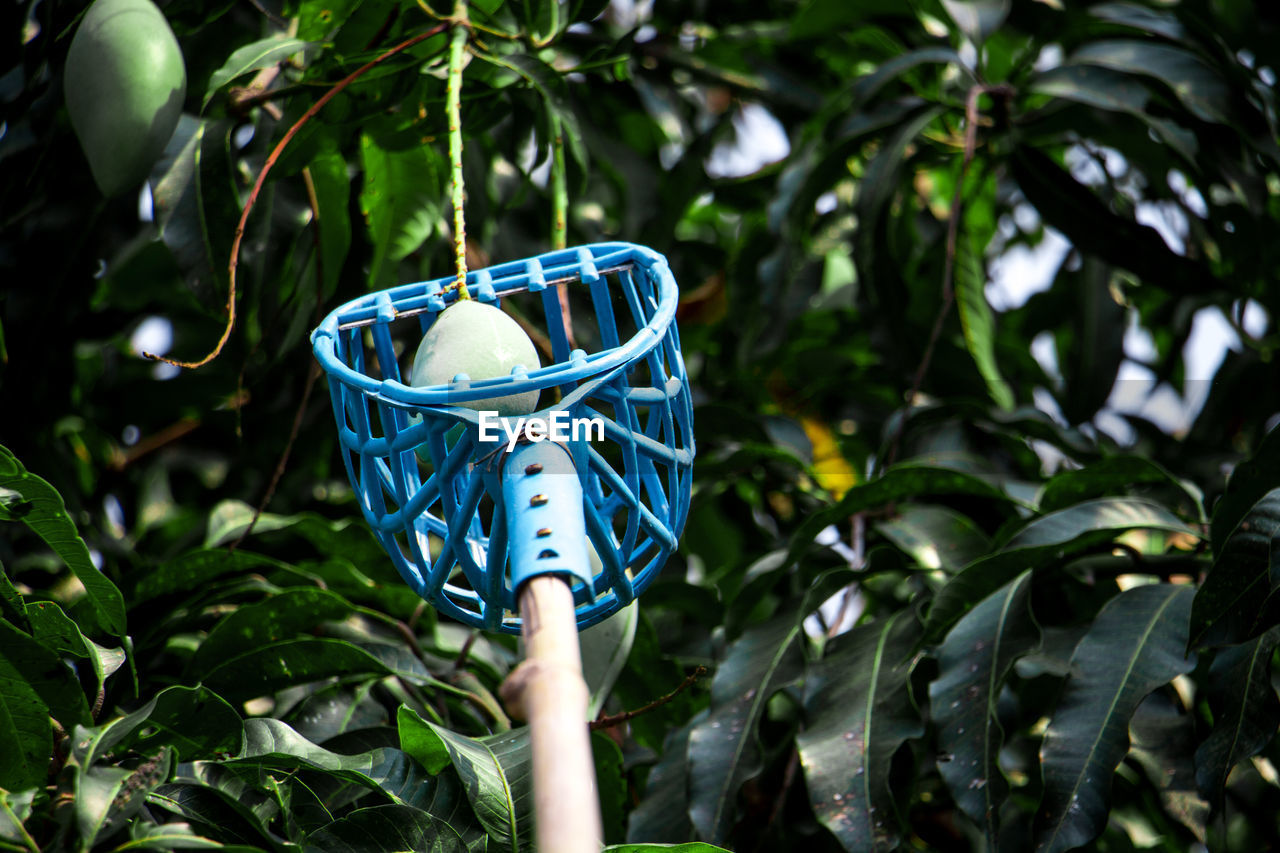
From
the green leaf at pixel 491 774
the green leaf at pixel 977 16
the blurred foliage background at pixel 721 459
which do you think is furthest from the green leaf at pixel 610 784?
the green leaf at pixel 977 16

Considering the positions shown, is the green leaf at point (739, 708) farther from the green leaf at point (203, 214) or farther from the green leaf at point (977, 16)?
the green leaf at point (977, 16)

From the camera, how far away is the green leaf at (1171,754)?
3.01 ft

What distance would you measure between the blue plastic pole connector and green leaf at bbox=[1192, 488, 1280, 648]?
48cm

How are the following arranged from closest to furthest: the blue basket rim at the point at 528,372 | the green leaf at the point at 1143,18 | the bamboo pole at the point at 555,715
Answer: the bamboo pole at the point at 555,715
the blue basket rim at the point at 528,372
the green leaf at the point at 1143,18

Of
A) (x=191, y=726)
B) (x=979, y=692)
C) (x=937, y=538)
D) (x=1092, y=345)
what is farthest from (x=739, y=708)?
(x=1092, y=345)

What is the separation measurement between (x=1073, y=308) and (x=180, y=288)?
127cm

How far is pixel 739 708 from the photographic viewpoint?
0.95m

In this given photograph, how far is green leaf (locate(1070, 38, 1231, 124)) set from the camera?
1.19 m

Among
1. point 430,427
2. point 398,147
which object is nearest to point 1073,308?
point 398,147

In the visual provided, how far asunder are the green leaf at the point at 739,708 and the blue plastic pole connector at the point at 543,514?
16.7 inches

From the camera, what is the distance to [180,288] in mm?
1617

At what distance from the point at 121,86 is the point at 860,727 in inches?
28.8

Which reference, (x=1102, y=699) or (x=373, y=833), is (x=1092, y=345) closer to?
(x=1102, y=699)

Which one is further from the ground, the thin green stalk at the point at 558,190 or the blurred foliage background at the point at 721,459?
the thin green stalk at the point at 558,190
